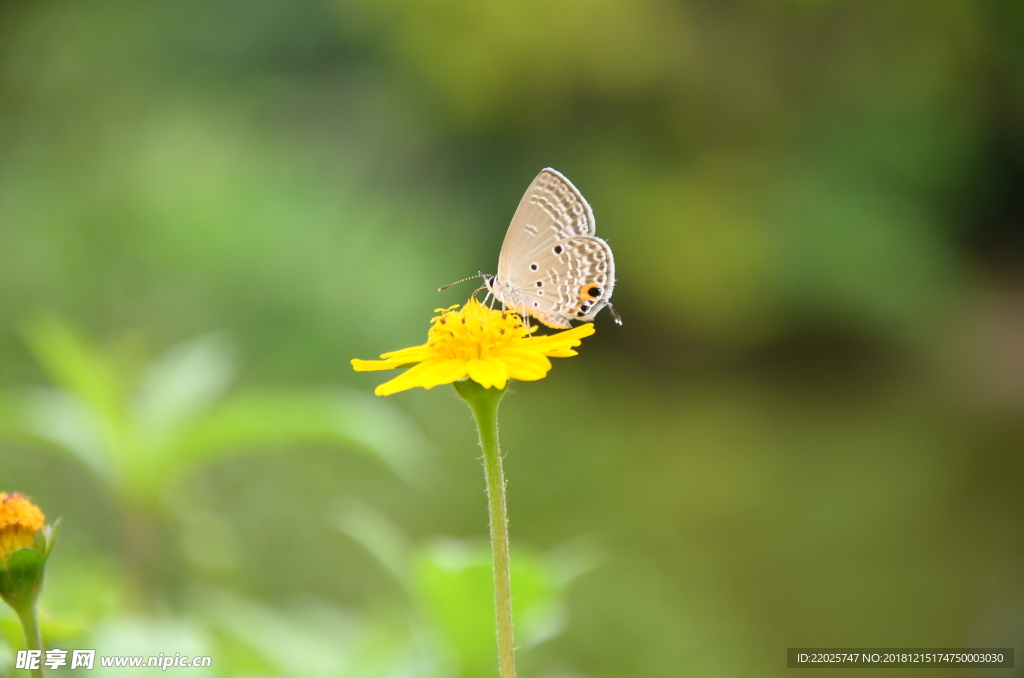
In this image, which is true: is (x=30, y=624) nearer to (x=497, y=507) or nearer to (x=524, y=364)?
(x=497, y=507)

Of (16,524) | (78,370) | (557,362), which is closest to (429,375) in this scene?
(16,524)

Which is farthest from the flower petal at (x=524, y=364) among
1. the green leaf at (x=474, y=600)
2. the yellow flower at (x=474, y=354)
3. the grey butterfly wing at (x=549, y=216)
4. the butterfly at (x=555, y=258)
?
the grey butterfly wing at (x=549, y=216)

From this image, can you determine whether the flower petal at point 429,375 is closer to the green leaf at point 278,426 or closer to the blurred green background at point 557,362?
the blurred green background at point 557,362

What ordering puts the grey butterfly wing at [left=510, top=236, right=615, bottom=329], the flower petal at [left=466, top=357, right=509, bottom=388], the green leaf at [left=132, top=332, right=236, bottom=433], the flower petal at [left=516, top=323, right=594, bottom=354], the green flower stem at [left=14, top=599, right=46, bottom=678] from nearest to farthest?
the green flower stem at [left=14, top=599, right=46, bottom=678] → the flower petal at [left=466, top=357, right=509, bottom=388] → the flower petal at [left=516, top=323, right=594, bottom=354] → the grey butterfly wing at [left=510, top=236, right=615, bottom=329] → the green leaf at [left=132, top=332, right=236, bottom=433]

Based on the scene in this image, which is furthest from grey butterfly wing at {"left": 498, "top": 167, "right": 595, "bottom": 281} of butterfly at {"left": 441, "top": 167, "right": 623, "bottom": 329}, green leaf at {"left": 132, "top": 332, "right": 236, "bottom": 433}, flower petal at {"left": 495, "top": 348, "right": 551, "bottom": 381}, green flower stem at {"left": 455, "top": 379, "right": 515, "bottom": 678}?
green leaf at {"left": 132, "top": 332, "right": 236, "bottom": 433}

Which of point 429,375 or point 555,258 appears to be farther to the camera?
point 555,258

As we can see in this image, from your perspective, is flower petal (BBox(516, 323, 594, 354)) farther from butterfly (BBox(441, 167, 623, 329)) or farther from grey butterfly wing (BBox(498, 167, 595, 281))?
grey butterfly wing (BBox(498, 167, 595, 281))
